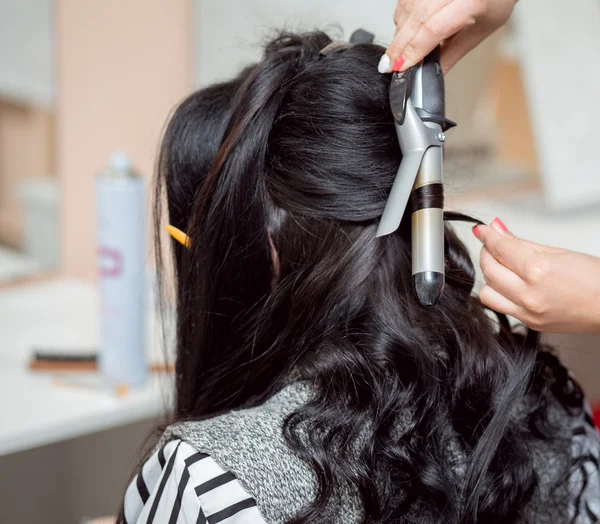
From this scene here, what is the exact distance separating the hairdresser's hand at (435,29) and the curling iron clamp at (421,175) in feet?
0.06

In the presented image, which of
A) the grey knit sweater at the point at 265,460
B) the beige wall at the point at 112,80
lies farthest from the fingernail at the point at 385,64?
the beige wall at the point at 112,80

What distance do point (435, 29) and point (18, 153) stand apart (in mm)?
1097

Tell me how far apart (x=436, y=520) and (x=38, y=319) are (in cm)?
100

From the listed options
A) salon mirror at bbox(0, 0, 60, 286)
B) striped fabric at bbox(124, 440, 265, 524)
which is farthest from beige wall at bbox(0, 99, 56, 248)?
striped fabric at bbox(124, 440, 265, 524)

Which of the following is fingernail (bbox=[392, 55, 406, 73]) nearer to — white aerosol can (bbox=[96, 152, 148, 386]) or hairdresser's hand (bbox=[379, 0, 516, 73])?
hairdresser's hand (bbox=[379, 0, 516, 73])

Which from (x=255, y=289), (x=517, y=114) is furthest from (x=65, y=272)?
(x=517, y=114)

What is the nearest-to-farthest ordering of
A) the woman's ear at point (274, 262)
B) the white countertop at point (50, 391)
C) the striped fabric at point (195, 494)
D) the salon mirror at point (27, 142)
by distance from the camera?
the striped fabric at point (195, 494) < the woman's ear at point (274, 262) < the white countertop at point (50, 391) < the salon mirror at point (27, 142)

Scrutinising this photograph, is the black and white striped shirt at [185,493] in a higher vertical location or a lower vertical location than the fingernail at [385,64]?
lower

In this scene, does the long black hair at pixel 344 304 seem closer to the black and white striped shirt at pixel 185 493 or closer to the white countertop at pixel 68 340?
the black and white striped shirt at pixel 185 493

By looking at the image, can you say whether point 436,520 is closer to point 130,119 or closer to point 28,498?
point 28,498

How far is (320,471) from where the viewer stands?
573 millimetres

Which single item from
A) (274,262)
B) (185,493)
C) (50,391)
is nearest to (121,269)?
(50,391)

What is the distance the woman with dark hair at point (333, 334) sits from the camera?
1.96 ft

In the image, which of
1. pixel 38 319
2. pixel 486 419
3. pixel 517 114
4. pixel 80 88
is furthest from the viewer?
pixel 517 114
